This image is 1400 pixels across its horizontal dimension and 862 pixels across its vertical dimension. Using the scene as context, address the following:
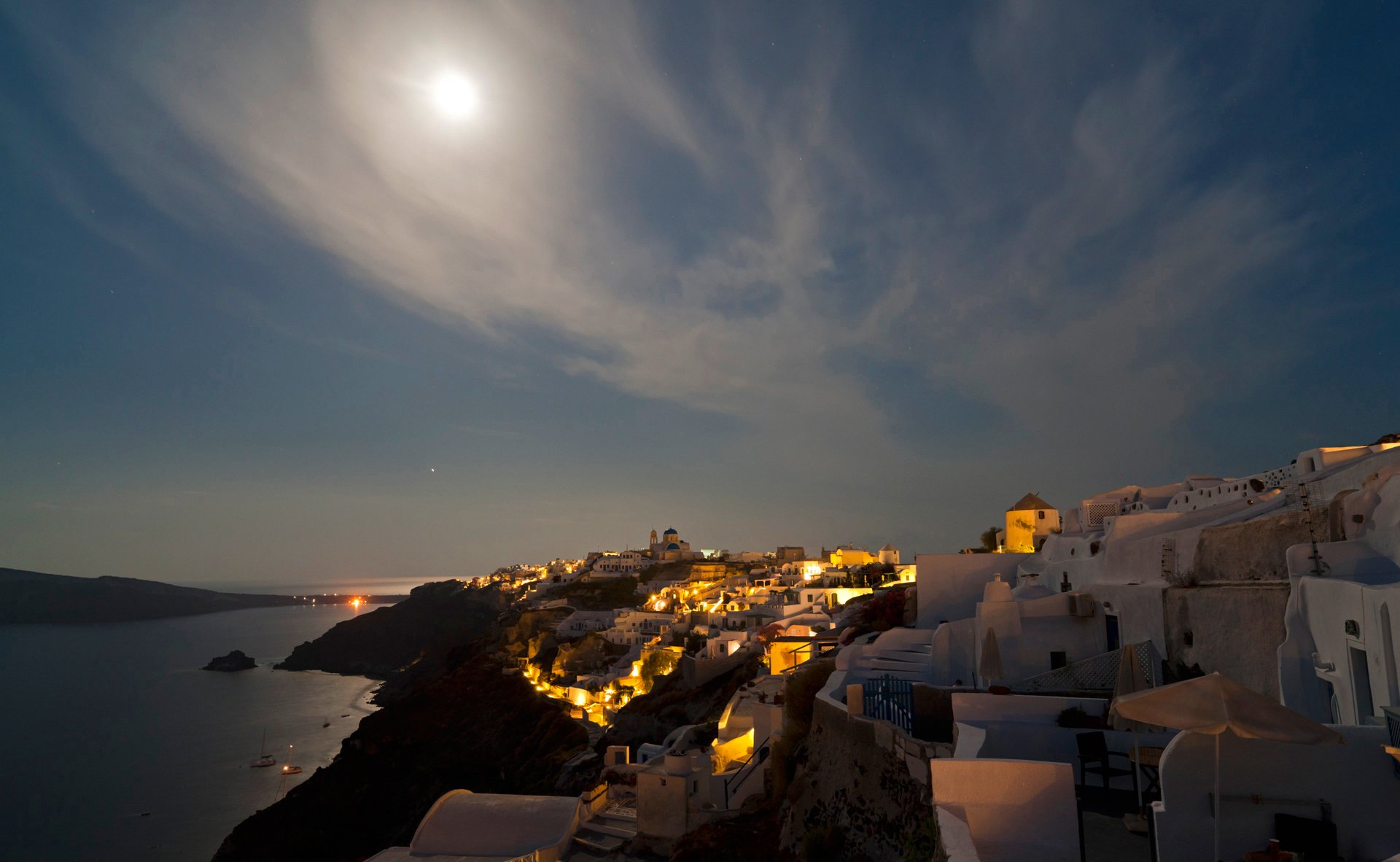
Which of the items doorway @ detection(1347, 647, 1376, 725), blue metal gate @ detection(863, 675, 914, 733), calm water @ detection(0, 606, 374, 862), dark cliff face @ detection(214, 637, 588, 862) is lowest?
calm water @ detection(0, 606, 374, 862)

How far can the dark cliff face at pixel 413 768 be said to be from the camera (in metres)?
38.3

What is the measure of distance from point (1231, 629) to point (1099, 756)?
436 centimetres

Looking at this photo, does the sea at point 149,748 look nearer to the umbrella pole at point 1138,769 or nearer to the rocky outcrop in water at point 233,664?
the rocky outcrop in water at point 233,664

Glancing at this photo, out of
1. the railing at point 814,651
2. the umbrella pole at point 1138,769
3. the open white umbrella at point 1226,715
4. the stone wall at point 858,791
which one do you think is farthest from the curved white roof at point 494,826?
the open white umbrella at point 1226,715

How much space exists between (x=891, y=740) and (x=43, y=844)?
5808cm

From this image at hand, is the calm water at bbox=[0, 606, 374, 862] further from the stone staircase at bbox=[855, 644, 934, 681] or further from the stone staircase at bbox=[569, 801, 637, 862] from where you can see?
the stone staircase at bbox=[855, 644, 934, 681]

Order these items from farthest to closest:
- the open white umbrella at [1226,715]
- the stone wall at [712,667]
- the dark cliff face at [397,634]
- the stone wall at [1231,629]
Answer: the dark cliff face at [397,634]
the stone wall at [712,667]
the stone wall at [1231,629]
the open white umbrella at [1226,715]

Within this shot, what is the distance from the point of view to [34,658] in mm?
138250

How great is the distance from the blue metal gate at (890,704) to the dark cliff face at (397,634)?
10391 centimetres

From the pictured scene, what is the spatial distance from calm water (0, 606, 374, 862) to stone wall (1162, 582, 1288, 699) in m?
49.0

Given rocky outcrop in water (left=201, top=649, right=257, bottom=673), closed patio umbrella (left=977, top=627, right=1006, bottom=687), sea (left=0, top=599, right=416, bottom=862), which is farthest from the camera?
rocky outcrop in water (left=201, top=649, right=257, bottom=673)

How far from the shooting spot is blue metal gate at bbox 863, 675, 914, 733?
10180 millimetres

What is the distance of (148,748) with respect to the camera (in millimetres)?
64250

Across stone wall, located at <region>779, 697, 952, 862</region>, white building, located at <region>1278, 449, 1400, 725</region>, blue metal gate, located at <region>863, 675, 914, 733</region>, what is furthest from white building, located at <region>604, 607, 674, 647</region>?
white building, located at <region>1278, 449, 1400, 725</region>
